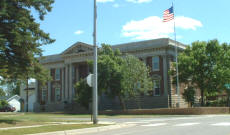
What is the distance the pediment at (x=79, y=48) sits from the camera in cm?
5394

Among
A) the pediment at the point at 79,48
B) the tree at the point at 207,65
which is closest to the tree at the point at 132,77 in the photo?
the tree at the point at 207,65

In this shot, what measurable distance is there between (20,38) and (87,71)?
3720cm

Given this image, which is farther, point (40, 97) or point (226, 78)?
point (40, 97)

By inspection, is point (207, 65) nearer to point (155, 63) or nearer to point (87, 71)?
point (155, 63)

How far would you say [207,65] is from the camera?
41344mm

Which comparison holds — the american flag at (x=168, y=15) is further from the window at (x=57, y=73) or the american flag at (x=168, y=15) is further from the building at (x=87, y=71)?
the window at (x=57, y=73)

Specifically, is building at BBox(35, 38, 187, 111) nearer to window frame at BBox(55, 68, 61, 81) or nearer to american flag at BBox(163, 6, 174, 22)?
window frame at BBox(55, 68, 61, 81)

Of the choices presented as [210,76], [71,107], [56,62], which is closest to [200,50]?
[210,76]

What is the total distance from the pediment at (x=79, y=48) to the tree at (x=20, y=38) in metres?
31.3

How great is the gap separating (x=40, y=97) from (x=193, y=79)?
32.1 m

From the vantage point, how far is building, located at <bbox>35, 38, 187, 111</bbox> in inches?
1822

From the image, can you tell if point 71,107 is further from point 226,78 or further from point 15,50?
point 15,50

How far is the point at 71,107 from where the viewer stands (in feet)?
177

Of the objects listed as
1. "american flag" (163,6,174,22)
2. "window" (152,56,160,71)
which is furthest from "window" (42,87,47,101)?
"american flag" (163,6,174,22)
